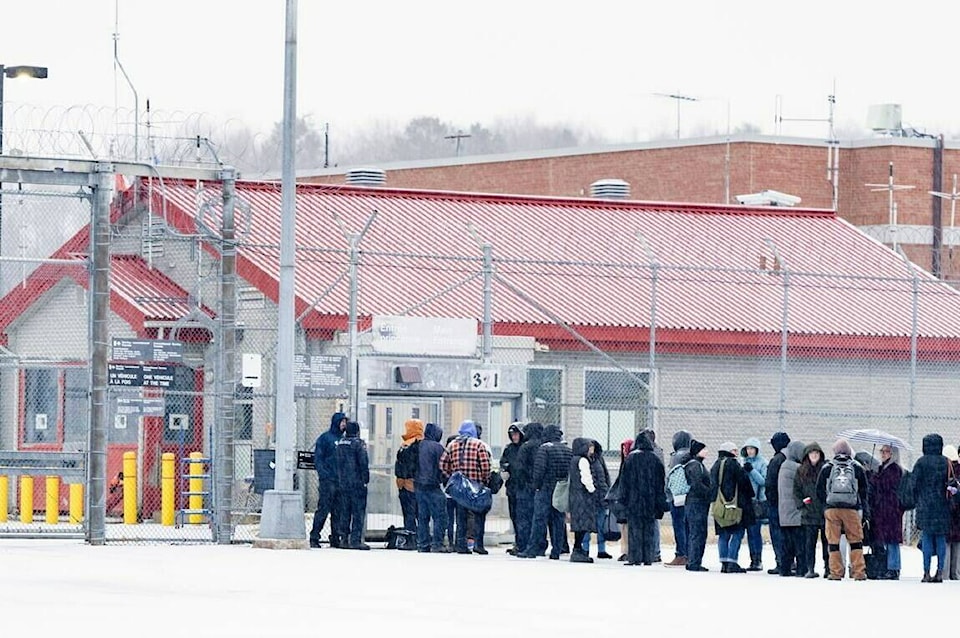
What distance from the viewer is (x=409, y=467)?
25.0 m

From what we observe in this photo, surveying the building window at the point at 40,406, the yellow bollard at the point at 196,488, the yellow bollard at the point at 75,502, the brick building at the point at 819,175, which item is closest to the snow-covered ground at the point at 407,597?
the yellow bollard at the point at 75,502

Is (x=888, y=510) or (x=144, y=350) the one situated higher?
(x=144, y=350)

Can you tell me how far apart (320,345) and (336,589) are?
44.6ft

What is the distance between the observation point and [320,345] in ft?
105

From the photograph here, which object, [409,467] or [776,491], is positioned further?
[409,467]

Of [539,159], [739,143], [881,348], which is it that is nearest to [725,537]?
[881,348]

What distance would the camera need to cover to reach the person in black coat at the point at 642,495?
23.4 meters

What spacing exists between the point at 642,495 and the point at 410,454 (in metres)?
3.02

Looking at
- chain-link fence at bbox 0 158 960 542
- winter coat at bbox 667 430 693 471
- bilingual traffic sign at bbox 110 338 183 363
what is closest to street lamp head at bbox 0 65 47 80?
chain-link fence at bbox 0 158 960 542

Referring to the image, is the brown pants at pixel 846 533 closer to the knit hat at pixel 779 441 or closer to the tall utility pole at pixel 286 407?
the knit hat at pixel 779 441

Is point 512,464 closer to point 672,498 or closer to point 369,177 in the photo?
point 672,498

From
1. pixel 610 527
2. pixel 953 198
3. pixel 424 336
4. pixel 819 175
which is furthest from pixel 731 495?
pixel 819 175

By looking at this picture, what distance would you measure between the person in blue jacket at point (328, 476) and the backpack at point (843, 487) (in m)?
5.86

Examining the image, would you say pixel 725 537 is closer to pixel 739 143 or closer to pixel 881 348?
pixel 881 348
